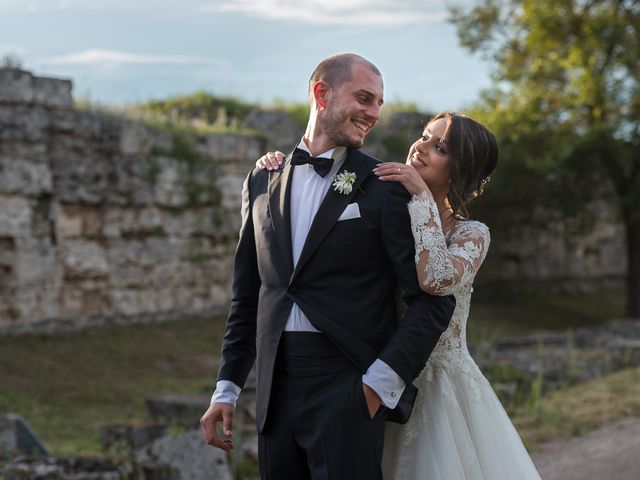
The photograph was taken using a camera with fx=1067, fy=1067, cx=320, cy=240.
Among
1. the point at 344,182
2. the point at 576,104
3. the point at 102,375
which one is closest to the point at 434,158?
the point at 344,182

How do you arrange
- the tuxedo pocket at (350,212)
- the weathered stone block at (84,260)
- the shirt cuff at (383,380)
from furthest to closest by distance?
the weathered stone block at (84,260)
the tuxedo pocket at (350,212)
the shirt cuff at (383,380)

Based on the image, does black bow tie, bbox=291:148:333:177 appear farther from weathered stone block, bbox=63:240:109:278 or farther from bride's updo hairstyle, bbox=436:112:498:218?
weathered stone block, bbox=63:240:109:278

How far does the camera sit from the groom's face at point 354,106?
347 cm

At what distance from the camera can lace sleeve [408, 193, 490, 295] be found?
328cm

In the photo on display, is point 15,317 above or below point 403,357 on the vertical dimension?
below

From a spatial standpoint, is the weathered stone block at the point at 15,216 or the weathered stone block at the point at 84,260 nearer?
the weathered stone block at the point at 15,216

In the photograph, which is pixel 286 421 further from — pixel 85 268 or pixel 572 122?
pixel 572 122

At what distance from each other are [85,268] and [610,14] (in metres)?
10.9

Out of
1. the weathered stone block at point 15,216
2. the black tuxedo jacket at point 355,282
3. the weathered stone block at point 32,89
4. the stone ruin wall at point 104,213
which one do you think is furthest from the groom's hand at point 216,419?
the weathered stone block at point 32,89

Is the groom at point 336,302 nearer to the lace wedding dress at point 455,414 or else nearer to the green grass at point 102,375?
the lace wedding dress at point 455,414

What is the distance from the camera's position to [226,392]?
12.1 ft

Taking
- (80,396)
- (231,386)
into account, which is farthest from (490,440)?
(80,396)

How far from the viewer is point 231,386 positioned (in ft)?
12.2

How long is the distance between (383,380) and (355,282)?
0.33 metres
